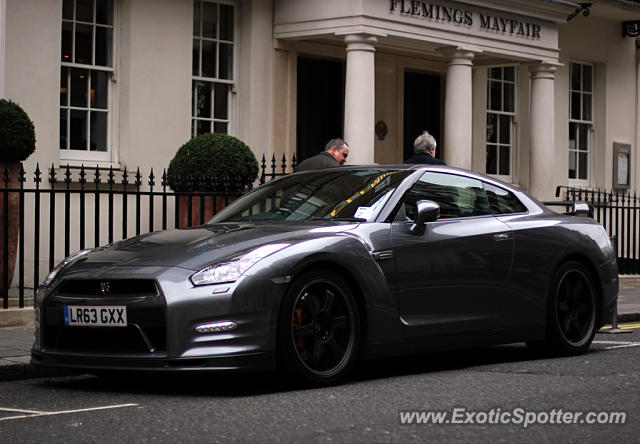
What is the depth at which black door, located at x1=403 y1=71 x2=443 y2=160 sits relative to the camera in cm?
2086

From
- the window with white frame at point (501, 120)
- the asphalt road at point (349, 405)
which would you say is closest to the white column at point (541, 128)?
the window with white frame at point (501, 120)

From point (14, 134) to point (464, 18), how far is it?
870 centimetres

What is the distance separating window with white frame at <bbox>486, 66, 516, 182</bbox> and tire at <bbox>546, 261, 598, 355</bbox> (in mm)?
12812

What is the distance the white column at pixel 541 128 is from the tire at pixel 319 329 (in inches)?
523

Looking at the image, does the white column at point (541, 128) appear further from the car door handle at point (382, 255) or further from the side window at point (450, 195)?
the car door handle at point (382, 255)

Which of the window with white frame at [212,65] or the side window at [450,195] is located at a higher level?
the window with white frame at [212,65]

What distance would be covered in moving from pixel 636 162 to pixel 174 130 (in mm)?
12048

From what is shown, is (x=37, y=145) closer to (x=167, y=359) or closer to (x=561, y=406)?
(x=167, y=359)

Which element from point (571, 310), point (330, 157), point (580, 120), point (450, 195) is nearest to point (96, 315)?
point (450, 195)

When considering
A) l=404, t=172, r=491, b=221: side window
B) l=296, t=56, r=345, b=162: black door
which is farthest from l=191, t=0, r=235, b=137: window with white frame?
l=404, t=172, r=491, b=221: side window

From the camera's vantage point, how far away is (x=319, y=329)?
286 inches

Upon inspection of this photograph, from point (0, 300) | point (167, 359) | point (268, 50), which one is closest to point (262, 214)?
point (167, 359)

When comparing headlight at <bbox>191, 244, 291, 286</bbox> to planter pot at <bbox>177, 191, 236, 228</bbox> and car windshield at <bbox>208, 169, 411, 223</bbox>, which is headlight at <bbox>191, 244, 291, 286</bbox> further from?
planter pot at <bbox>177, 191, 236, 228</bbox>

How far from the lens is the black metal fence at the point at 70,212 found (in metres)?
11.3
